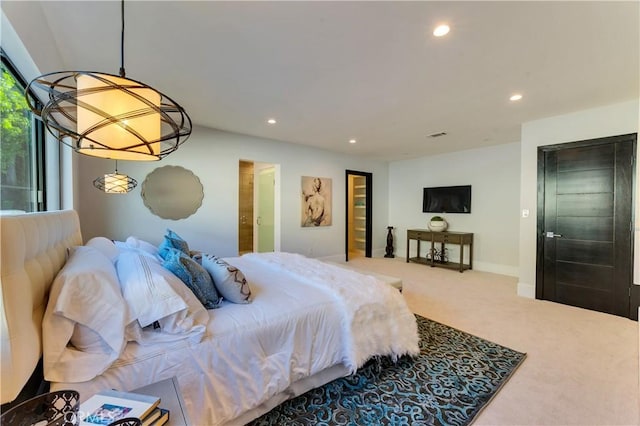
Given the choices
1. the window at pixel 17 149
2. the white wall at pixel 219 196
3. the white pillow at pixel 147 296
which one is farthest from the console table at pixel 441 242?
the window at pixel 17 149

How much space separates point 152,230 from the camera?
13.4 ft

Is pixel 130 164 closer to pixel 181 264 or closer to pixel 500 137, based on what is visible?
pixel 181 264

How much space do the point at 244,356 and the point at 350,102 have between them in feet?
9.41

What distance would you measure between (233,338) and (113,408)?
2.13ft

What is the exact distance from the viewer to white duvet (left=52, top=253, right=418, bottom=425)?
1343mm

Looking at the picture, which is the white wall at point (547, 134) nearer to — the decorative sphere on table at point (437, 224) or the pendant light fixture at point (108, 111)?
the decorative sphere on table at point (437, 224)

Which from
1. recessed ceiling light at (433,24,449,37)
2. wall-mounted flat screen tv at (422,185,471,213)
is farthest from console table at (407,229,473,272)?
recessed ceiling light at (433,24,449,37)

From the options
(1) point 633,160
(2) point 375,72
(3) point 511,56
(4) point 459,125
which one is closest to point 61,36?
(2) point 375,72

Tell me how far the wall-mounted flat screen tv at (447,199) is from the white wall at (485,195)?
4.8 inches

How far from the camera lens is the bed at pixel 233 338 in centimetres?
99

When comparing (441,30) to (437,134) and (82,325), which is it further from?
(437,134)

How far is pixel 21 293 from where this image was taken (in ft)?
3.25

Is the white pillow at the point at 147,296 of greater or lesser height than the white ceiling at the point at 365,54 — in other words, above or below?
below

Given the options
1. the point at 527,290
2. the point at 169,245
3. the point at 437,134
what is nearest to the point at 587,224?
the point at 527,290
